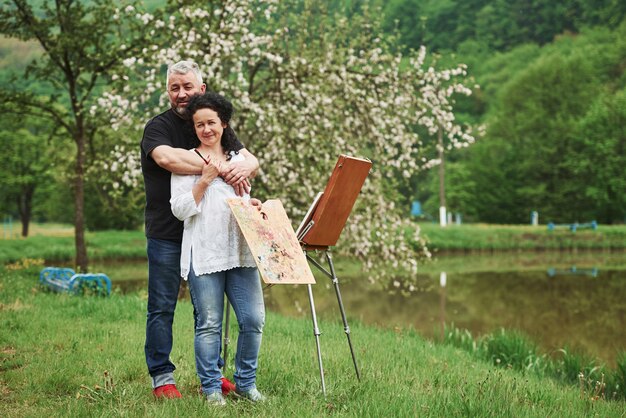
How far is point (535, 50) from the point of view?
76.1 m

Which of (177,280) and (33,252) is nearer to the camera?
(177,280)

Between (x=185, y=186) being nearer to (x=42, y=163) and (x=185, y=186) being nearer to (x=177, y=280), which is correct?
(x=177, y=280)

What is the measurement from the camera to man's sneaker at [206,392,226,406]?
4.99 meters

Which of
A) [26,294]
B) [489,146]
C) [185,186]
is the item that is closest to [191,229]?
[185,186]

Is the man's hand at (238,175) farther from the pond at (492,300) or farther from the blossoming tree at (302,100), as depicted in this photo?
the blossoming tree at (302,100)

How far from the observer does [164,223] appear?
546cm

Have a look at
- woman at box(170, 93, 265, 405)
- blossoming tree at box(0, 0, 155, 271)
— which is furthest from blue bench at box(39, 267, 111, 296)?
woman at box(170, 93, 265, 405)

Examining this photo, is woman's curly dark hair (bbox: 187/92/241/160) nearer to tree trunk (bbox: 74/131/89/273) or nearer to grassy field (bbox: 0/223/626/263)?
tree trunk (bbox: 74/131/89/273)

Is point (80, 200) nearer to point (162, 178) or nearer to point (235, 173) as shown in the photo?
point (162, 178)

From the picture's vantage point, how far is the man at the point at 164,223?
5.45m

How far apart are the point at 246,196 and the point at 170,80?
3.33 ft

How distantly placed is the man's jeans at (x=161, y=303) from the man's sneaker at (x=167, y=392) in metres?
0.04

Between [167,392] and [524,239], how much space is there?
37.1 meters

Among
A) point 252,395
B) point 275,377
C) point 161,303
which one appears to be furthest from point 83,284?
point 252,395
